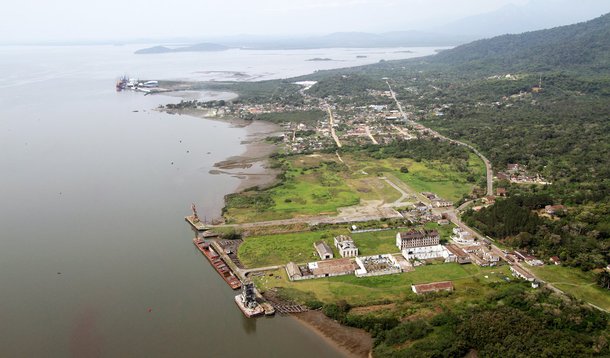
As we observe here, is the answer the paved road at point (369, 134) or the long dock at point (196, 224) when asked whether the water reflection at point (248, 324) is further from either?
the paved road at point (369, 134)

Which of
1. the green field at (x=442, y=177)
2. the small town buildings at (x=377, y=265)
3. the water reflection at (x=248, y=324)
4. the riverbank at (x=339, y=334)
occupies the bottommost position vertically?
the water reflection at (x=248, y=324)

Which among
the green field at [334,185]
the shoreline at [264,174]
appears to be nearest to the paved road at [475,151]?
the green field at [334,185]

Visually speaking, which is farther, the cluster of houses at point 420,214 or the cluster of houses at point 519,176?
the cluster of houses at point 519,176

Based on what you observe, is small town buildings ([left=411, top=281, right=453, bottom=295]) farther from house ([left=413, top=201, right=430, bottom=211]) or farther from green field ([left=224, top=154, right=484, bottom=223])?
A: green field ([left=224, top=154, right=484, bottom=223])

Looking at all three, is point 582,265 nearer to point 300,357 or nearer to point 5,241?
point 300,357

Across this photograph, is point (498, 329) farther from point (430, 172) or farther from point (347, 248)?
point (430, 172)

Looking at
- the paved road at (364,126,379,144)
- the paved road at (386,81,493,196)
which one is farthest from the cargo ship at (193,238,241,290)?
the paved road at (364,126,379,144)
